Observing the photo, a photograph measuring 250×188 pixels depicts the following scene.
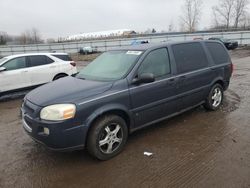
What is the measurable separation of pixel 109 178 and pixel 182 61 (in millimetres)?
2793

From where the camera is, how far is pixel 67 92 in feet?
12.4

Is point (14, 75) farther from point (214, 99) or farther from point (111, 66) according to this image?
point (214, 99)

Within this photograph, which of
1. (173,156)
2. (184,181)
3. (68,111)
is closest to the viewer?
(184,181)

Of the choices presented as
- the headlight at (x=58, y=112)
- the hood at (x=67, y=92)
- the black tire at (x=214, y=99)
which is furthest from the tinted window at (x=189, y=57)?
the headlight at (x=58, y=112)

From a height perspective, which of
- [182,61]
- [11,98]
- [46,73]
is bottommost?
[11,98]

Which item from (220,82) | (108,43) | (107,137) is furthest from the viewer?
(108,43)

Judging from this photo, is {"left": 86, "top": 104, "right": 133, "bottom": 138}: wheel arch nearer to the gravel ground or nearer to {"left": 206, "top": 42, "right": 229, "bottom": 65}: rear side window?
the gravel ground

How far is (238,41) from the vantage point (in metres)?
32.4

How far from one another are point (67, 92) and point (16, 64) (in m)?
5.92

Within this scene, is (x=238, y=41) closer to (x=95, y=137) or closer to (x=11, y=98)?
(x=11, y=98)

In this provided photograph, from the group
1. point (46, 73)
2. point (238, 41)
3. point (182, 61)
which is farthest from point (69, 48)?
point (182, 61)

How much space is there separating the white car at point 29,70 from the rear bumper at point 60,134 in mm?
5644

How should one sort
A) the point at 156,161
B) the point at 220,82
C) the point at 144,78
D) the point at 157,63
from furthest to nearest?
the point at 220,82 < the point at 157,63 < the point at 144,78 < the point at 156,161

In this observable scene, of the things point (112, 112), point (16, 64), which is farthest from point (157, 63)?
point (16, 64)
